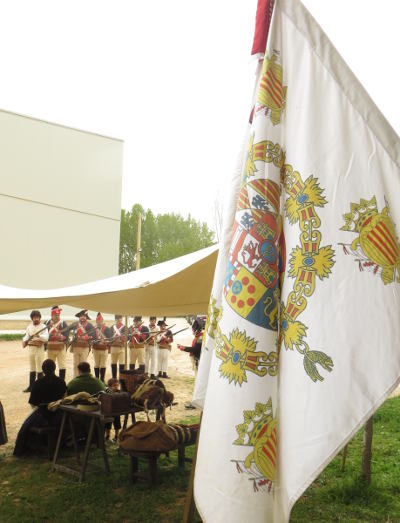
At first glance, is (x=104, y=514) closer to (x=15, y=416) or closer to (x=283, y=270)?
(x=283, y=270)

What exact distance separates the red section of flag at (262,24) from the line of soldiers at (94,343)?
10.8m

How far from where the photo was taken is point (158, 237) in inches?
1972

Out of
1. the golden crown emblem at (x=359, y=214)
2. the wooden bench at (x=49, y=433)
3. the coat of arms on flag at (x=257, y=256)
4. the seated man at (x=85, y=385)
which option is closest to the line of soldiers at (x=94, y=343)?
the seated man at (x=85, y=385)

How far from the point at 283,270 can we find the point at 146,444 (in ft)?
13.9

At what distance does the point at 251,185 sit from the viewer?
5.65 feet

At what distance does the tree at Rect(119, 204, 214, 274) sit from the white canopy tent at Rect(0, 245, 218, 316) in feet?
130

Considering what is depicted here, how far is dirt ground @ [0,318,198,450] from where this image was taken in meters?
9.41

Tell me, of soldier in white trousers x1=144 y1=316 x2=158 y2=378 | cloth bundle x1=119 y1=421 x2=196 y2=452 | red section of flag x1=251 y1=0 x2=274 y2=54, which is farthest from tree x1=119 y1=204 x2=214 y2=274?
red section of flag x1=251 y1=0 x2=274 y2=54

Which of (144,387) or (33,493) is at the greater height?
(144,387)

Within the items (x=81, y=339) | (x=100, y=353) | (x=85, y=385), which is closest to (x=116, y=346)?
(x=100, y=353)

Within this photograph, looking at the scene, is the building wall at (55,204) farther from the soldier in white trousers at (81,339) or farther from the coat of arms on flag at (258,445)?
the coat of arms on flag at (258,445)

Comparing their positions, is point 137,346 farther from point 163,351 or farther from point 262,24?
point 262,24

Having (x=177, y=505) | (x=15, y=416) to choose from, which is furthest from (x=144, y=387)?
(x=15, y=416)

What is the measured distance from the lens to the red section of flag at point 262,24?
5.96 feet
